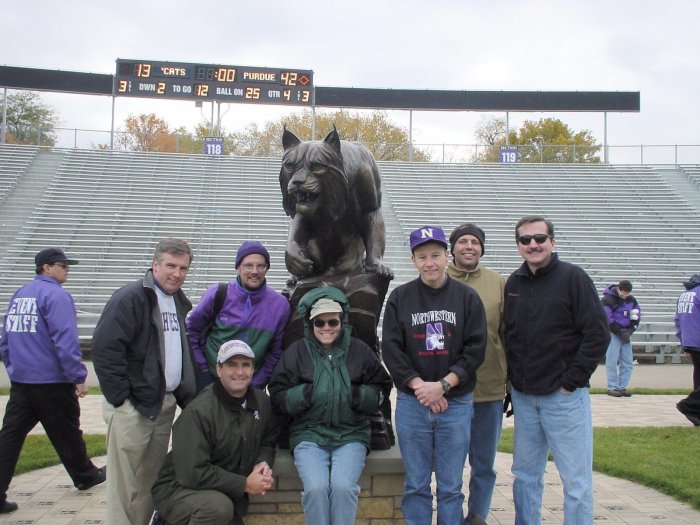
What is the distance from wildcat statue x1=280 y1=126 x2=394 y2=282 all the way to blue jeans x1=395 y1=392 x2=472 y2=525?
1084mm

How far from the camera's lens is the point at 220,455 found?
295cm

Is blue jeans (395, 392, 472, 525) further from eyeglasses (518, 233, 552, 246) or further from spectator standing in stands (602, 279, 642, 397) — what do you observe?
spectator standing in stands (602, 279, 642, 397)

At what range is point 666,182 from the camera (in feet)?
69.8

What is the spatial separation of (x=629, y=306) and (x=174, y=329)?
7.72 metres

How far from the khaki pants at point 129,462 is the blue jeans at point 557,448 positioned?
1.85m

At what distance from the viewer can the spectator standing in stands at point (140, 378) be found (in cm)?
306

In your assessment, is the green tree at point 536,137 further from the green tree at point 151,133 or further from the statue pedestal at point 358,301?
the statue pedestal at point 358,301

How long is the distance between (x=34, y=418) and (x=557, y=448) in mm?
3393

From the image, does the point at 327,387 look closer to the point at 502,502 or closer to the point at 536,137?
the point at 502,502

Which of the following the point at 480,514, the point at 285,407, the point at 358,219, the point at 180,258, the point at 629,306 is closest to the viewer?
the point at 285,407

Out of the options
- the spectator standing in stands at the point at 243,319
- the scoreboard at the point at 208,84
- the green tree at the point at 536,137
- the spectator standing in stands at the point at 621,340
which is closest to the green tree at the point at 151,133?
the scoreboard at the point at 208,84

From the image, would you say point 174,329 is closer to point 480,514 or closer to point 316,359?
point 316,359

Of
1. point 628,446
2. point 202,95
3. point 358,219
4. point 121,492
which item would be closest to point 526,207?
point 202,95

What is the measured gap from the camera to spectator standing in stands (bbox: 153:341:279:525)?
285 centimetres
